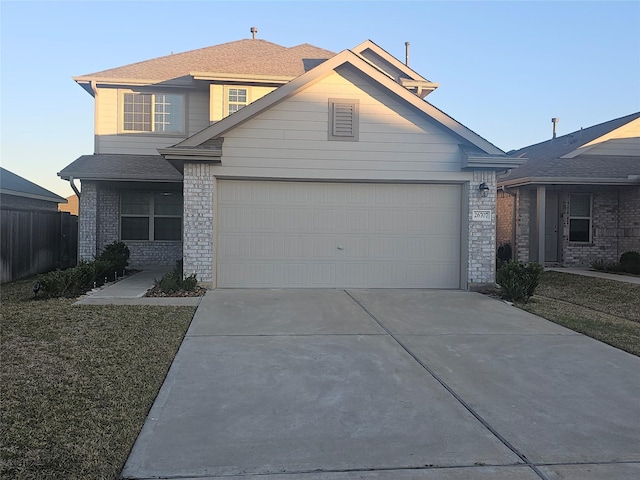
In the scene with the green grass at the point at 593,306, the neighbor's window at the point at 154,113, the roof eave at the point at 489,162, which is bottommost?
the green grass at the point at 593,306

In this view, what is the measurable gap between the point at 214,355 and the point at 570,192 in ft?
48.4

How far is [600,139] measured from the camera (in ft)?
57.1

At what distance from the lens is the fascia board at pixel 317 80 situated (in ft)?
35.7

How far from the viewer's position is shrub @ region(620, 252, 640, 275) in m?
14.6

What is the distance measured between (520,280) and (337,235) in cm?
397

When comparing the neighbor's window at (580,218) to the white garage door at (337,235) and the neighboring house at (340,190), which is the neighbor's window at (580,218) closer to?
the neighboring house at (340,190)

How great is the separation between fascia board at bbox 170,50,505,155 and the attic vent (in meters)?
0.69

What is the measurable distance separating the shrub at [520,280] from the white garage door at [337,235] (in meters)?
1.53

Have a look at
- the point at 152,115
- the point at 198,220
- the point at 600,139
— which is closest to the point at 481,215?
the point at 198,220

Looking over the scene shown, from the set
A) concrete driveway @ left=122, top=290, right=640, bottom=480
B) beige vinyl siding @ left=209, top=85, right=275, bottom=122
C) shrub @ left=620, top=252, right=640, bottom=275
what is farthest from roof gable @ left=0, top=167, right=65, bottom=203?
shrub @ left=620, top=252, right=640, bottom=275

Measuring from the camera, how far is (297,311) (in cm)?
905

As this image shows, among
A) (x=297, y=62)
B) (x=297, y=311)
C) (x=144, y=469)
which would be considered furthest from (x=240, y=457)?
(x=297, y=62)

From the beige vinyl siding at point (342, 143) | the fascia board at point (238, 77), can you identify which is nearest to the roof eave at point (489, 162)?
the beige vinyl siding at point (342, 143)

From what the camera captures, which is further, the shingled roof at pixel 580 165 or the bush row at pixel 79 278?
the shingled roof at pixel 580 165
